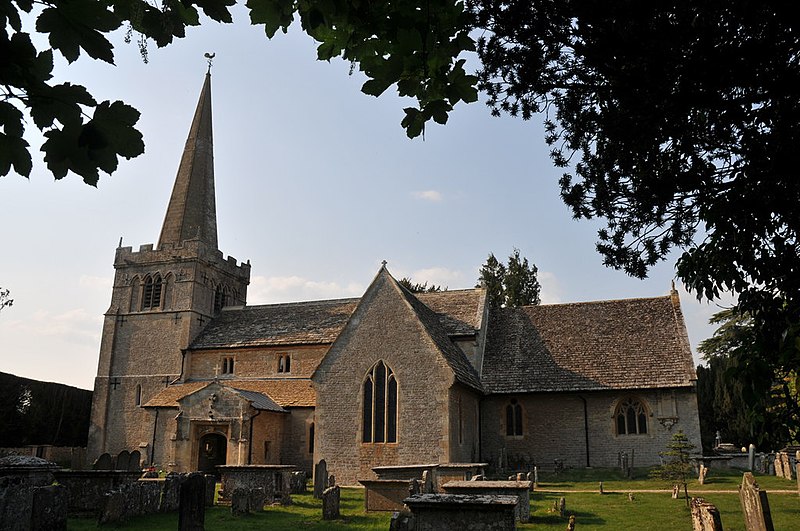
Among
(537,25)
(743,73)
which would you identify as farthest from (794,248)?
(537,25)

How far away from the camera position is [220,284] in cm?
3738

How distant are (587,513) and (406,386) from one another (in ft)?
32.8

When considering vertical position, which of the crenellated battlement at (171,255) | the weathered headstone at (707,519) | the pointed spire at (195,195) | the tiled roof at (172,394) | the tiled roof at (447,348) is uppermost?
the pointed spire at (195,195)

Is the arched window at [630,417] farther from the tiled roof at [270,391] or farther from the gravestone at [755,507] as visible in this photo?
the gravestone at [755,507]

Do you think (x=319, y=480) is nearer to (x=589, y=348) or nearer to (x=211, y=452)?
(x=211, y=452)

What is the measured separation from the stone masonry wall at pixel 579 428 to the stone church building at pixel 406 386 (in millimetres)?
51

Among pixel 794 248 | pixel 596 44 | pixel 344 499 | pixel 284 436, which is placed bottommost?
pixel 344 499

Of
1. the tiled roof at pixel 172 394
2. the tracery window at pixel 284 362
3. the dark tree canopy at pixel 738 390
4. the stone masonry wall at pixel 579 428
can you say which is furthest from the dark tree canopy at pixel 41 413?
the dark tree canopy at pixel 738 390

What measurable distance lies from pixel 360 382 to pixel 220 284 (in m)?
16.1

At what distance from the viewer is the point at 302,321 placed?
108ft

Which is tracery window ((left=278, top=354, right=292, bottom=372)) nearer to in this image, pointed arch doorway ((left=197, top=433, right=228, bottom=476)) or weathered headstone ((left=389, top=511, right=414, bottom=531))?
pointed arch doorway ((left=197, top=433, right=228, bottom=476))

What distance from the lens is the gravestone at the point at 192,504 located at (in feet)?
36.9

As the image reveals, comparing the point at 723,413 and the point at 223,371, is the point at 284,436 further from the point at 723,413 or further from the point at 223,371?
the point at 723,413

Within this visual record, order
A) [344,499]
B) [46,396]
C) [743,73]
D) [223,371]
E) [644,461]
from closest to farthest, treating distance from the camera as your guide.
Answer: [743,73] < [344,499] < [644,461] < [223,371] < [46,396]
